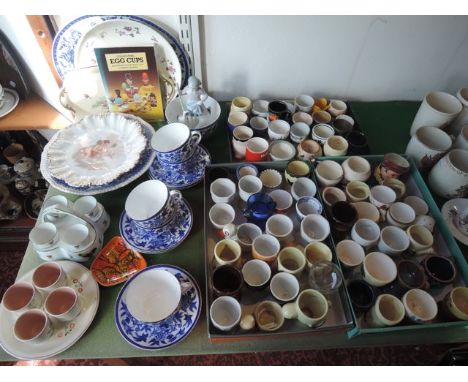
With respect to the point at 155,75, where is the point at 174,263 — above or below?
below

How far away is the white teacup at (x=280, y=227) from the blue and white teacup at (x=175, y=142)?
0.29 metres

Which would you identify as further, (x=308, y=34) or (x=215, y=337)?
(x=308, y=34)

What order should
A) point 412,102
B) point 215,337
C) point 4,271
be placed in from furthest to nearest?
point 4,271 < point 412,102 < point 215,337

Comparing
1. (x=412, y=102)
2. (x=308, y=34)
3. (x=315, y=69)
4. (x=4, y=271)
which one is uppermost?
(x=308, y=34)

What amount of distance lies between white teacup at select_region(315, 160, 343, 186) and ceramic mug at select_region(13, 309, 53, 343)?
75 cm

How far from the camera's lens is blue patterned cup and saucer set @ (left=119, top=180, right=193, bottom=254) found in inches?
33.0

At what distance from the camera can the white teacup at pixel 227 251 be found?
0.81m

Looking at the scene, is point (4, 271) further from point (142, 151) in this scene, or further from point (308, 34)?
point (308, 34)

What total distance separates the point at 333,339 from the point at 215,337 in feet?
0.86

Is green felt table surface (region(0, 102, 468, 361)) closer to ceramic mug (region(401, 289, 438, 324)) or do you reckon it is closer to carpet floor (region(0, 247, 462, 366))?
ceramic mug (region(401, 289, 438, 324))

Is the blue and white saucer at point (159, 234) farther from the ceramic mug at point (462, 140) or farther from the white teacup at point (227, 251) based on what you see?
the ceramic mug at point (462, 140)

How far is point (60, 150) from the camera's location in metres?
0.96

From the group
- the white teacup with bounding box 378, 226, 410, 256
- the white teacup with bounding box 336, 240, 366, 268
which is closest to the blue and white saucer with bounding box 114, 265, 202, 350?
the white teacup with bounding box 336, 240, 366, 268

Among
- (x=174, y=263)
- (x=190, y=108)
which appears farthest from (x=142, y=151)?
(x=174, y=263)
